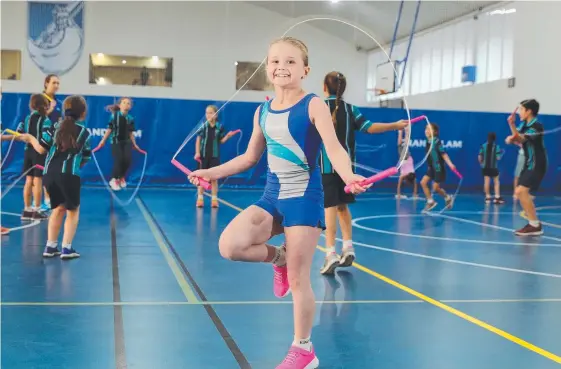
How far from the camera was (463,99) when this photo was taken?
25.1 meters

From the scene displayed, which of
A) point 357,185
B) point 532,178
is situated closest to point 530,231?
point 532,178

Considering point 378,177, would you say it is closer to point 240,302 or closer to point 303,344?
point 303,344

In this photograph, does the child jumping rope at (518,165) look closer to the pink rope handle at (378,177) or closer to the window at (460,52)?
the window at (460,52)

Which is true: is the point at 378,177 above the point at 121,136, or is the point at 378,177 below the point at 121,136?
below

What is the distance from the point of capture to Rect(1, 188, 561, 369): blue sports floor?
406 cm

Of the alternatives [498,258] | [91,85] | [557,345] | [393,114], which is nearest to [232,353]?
[557,345]

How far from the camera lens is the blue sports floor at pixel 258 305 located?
4059 millimetres

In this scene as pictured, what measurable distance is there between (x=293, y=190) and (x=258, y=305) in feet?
5.83

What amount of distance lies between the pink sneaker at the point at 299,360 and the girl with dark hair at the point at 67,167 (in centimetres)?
398

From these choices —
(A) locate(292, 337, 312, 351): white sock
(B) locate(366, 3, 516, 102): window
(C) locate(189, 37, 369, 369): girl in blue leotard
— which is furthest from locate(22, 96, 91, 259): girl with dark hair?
(B) locate(366, 3, 516, 102): window

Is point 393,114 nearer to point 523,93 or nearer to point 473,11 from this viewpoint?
point 523,93

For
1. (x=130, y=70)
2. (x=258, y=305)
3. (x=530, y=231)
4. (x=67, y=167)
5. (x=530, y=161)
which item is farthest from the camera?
(x=130, y=70)

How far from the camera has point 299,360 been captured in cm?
373

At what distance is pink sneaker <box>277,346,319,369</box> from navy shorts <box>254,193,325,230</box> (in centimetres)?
65
